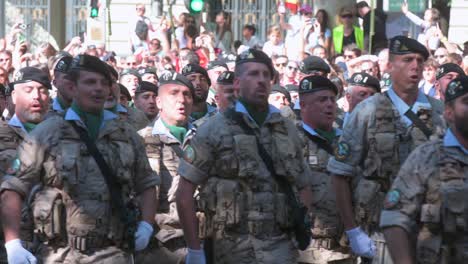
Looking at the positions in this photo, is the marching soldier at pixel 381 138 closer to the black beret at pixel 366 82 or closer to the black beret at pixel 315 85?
the black beret at pixel 315 85

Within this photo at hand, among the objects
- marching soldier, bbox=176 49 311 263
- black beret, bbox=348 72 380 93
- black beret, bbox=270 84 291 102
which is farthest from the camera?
black beret, bbox=270 84 291 102

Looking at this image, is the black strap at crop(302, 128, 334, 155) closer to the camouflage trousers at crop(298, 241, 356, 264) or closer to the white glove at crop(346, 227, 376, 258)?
the camouflage trousers at crop(298, 241, 356, 264)

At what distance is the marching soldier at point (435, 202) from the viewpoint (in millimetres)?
7609

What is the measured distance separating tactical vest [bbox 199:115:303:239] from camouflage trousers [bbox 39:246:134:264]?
0.68 metres

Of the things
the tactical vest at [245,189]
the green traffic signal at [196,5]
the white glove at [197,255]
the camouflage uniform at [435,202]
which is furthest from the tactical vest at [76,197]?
Result: the green traffic signal at [196,5]

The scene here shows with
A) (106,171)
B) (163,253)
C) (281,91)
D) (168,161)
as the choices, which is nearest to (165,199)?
(168,161)

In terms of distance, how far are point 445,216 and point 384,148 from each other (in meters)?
1.96

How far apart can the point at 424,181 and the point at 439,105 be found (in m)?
2.32

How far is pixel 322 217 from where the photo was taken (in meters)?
11.1

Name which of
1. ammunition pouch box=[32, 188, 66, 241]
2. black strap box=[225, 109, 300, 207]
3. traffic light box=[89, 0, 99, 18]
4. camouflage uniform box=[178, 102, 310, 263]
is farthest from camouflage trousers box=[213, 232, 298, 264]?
traffic light box=[89, 0, 99, 18]

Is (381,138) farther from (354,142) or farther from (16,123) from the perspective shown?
(16,123)

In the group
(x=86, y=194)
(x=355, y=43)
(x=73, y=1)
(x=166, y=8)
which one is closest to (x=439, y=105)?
(x=86, y=194)

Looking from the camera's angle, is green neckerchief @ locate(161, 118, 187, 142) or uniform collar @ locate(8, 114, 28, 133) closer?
uniform collar @ locate(8, 114, 28, 133)

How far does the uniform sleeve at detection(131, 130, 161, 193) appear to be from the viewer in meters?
9.34
